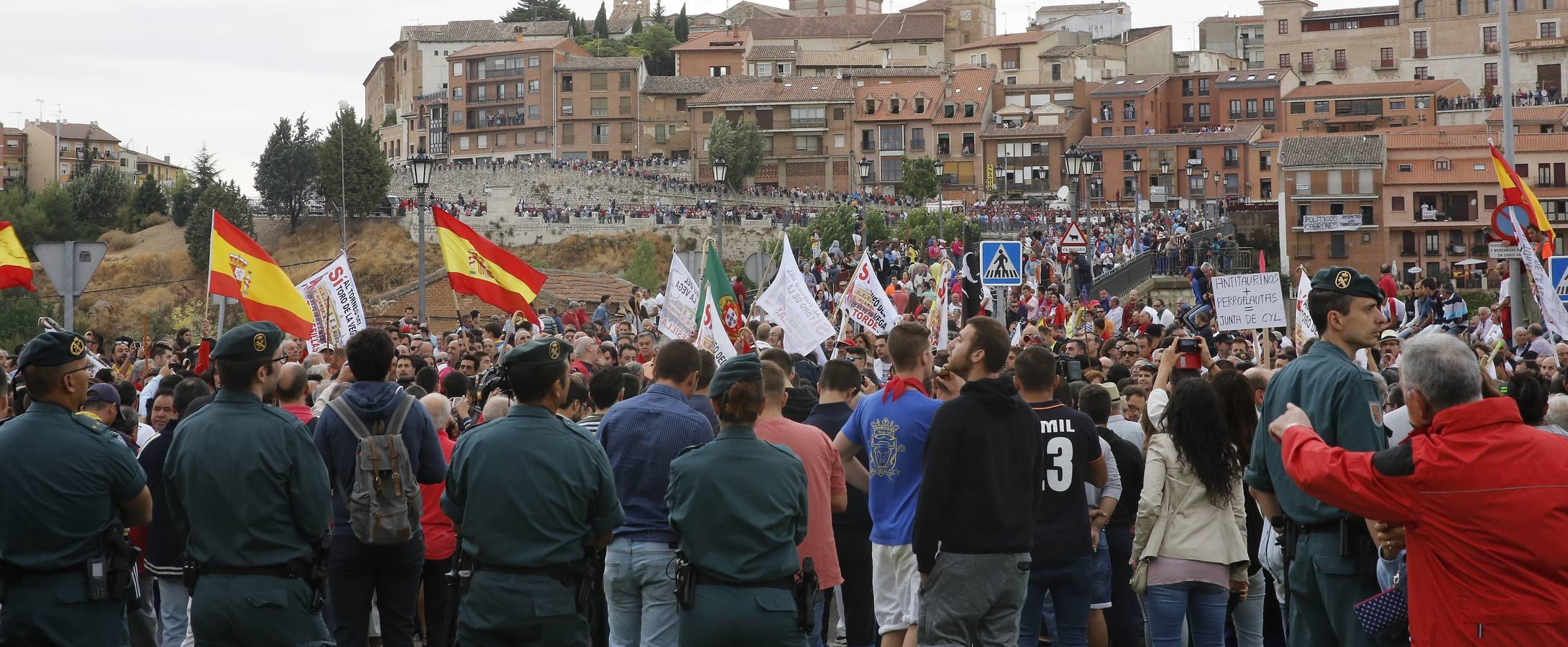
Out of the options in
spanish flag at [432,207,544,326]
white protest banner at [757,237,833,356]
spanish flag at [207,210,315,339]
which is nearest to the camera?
spanish flag at [207,210,315,339]

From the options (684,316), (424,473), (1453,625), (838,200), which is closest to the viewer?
(1453,625)

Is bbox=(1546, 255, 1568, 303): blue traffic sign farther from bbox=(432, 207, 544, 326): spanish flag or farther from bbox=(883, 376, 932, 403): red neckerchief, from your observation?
bbox=(883, 376, 932, 403): red neckerchief

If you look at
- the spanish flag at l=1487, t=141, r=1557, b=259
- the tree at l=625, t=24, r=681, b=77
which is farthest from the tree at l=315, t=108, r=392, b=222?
the spanish flag at l=1487, t=141, r=1557, b=259

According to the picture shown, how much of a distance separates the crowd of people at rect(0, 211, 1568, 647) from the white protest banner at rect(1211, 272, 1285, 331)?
21.3ft

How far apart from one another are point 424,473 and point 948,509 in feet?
7.46

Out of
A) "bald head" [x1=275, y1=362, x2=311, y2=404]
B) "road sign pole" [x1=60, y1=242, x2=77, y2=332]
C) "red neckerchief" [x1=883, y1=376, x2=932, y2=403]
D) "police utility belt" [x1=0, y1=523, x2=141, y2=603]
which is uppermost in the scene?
"road sign pole" [x1=60, y1=242, x2=77, y2=332]

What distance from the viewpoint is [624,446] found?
6496mm

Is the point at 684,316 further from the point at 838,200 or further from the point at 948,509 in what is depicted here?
the point at 838,200

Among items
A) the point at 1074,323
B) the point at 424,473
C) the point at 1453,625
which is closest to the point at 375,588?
the point at 424,473

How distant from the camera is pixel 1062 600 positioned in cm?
707

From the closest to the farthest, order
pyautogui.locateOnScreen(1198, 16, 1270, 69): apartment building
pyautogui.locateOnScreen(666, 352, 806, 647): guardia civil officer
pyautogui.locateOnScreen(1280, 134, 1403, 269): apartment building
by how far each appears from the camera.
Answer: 1. pyautogui.locateOnScreen(666, 352, 806, 647): guardia civil officer
2. pyautogui.locateOnScreen(1280, 134, 1403, 269): apartment building
3. pyautogui.locateOnScreen(1198, 16, 1270, 69): apartment building

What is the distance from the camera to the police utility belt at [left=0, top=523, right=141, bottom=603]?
5695 millimetres

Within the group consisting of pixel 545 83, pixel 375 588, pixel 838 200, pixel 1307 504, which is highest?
pixel 545 83

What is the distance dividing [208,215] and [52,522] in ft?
260
